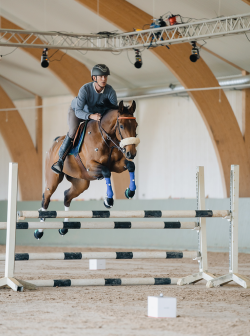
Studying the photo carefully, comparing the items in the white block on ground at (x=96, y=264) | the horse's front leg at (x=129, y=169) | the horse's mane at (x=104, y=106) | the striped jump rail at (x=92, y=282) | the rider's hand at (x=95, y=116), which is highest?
the horse's mane at (x=104, y=106)

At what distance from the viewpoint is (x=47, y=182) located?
5965 mm

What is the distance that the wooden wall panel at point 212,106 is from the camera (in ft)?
35.1

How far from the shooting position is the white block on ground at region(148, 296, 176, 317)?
360cm

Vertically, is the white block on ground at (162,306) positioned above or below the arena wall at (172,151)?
below

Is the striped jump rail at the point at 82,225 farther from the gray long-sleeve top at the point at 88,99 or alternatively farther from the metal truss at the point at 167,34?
the metal truss at the point at 167,34

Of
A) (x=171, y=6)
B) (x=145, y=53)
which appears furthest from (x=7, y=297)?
(x=145, y=53)

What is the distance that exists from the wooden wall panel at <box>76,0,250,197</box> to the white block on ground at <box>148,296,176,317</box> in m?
7.48

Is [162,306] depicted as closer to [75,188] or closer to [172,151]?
[75,188]

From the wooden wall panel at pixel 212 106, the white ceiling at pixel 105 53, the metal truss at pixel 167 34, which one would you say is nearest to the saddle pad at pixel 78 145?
the metal truss at pixel 167 34

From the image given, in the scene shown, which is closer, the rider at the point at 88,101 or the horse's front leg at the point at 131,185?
the horse's front leg at the point at 131,185

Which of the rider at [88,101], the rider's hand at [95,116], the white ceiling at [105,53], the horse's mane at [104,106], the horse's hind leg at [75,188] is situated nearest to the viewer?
the rider's hand at [95,116]

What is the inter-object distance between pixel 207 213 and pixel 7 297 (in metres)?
2.26

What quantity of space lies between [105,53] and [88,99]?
7.34 meters

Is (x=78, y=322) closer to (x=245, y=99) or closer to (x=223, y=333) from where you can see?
(x=223, y=333)
